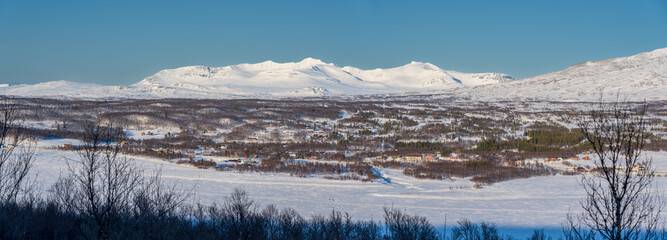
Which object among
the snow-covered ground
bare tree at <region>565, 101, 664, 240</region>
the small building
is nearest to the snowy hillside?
the small building

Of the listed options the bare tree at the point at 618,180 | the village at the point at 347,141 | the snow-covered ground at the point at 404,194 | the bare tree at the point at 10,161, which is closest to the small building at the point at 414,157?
the village at the point at 347,141

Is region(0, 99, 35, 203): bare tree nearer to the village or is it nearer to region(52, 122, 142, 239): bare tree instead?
region(52, 122, 142, 239): bare tree

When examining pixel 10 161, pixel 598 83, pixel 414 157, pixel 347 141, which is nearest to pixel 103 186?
pixel 10 161

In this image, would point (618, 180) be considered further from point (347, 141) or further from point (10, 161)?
point (347, 141)

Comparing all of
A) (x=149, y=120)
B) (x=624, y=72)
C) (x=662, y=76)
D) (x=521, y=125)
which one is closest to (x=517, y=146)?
(x=521, y=125)

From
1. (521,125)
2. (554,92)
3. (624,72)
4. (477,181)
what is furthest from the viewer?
(624,72)

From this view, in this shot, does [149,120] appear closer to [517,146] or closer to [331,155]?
[331,155]

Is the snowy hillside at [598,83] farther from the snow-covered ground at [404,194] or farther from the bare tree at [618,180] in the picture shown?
the bare tree at [618,180]
